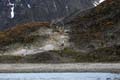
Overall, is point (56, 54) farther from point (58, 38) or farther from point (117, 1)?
point (117, 1)

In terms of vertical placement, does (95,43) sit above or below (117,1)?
below

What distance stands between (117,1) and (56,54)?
36.2ft

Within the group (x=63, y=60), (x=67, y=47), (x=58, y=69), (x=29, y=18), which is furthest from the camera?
(x=29, y=18)

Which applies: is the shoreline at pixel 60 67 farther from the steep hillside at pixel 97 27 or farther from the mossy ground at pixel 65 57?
the steep hillside at pixel 97 27

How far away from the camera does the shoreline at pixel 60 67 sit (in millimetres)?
54006

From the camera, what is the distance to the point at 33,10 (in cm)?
13112

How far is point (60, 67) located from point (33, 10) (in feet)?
244

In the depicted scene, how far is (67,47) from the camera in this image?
218 feet

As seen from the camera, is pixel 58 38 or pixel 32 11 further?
pixel 32 11

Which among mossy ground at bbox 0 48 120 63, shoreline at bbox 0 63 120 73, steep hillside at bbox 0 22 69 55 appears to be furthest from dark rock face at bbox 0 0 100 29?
shoreline at bbox 0 63 120 73

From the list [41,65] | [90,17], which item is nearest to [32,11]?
[90,17]

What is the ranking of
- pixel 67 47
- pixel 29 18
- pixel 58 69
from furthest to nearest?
1. pixel 29 18
2. pixel 67 47
3. pixel 58 69

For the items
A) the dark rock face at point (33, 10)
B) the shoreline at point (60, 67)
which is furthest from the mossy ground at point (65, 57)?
the dark rock face at point (33, 10)

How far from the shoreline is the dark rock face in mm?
68138
